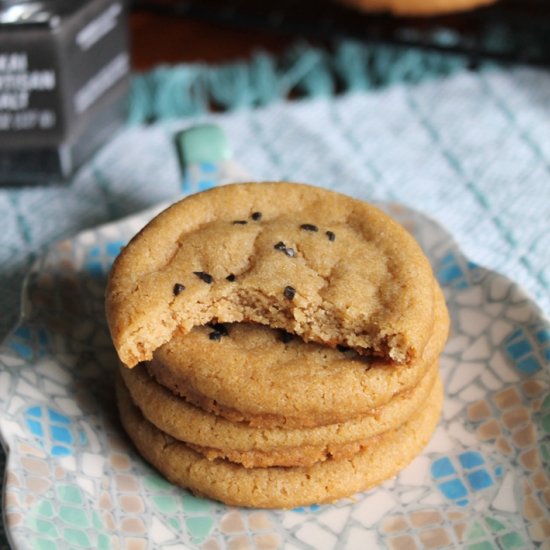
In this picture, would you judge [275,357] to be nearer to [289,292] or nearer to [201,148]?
[289,292]

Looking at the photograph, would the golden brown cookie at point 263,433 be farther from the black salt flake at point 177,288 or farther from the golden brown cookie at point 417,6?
the golden brown cookie at point 417,6

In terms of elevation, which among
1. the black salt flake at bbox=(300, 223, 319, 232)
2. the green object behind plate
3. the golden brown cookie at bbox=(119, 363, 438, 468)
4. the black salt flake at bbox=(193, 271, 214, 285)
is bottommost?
the golden brown cookie at bbox=(119, 363, 438, 468)

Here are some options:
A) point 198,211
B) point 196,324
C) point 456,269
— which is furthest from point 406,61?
point 196,324

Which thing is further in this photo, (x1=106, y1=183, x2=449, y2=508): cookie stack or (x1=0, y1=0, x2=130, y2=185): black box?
(x1=0, y1=0, x2=130, y2=185): black box

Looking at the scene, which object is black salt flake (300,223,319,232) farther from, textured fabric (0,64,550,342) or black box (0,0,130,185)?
black box (0,0,130,185)

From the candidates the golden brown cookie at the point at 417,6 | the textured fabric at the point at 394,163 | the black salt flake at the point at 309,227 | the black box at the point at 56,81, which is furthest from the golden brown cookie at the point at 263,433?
the golden brown cookie at the point at 417,6

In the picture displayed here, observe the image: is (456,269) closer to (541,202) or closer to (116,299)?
(541,202)

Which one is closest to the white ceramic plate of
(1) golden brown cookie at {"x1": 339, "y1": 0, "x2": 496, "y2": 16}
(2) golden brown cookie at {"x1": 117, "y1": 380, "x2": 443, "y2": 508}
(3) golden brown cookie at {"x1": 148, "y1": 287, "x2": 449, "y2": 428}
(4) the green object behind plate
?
(2) golden brown cookie at {"x1": 117, "y1": 380, "x2": 443, "y2": 508}
